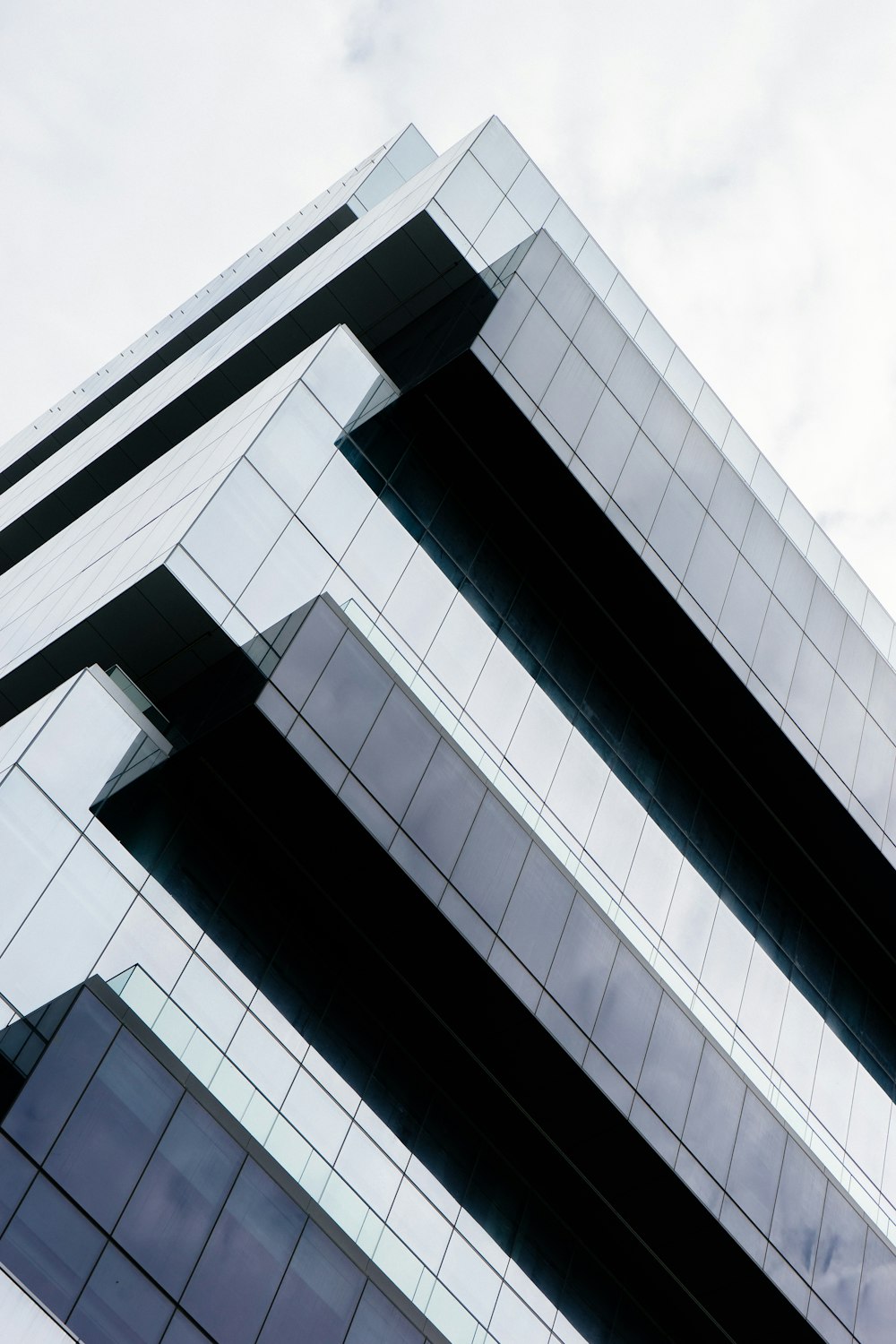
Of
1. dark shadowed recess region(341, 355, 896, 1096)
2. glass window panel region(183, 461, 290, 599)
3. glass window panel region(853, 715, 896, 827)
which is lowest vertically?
glass window panel region(183, 461, 290, 599)

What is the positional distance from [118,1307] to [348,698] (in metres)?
10.2

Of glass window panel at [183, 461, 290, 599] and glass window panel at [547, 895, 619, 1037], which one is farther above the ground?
glass window panel at [183, 461, 290, 599]

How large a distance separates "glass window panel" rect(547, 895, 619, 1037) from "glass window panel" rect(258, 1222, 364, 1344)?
6.55 meters

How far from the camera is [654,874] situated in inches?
1168

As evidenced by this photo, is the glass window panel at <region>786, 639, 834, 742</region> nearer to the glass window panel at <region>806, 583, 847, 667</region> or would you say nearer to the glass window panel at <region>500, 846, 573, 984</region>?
the glass window panel at <region>806, 583, 847, 667</region>

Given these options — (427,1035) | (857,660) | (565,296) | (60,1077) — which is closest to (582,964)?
(427,1035)

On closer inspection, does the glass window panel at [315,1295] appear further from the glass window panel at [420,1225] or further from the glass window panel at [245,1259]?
the glass window panel at [420,1225]

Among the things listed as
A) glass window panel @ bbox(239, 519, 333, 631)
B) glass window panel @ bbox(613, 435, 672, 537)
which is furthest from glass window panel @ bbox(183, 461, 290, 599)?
glass window panel @ bbox(613, 435, 672, 537)

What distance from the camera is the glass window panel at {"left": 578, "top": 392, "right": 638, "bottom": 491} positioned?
30703mm

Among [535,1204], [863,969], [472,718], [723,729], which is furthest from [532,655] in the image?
[863,969]

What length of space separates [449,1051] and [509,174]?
22.9 meters

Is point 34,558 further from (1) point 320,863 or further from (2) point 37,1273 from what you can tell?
(2) point 37,1273

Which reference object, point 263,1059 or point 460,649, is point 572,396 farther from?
point 263,1059

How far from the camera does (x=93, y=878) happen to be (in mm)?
20188
